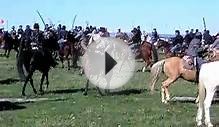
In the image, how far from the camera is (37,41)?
2255cm

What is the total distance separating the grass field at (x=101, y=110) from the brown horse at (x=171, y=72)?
1.43 ft

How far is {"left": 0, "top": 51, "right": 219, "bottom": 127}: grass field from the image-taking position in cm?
1489

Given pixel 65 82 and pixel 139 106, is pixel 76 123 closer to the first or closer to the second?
pixel 139 106

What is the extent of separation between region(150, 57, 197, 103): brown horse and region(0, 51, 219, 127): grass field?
437 mm

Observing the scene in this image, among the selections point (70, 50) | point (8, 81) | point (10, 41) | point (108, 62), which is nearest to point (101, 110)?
point (108, 62)

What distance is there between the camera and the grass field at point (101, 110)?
14.9 metres

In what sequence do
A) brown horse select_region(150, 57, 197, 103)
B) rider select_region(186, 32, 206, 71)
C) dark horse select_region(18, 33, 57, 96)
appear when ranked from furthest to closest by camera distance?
1. dark horse select_region(18, 33, 57, 96)
2. brown horse select_region(150, 57, 197, 103)
3. rider select_region(186, 32, 206, 71)

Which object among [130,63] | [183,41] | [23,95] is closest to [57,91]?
[23,95]

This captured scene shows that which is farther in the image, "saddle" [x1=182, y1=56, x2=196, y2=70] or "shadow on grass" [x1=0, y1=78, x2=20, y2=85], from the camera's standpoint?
"shadow on grass" [x1=0, y1=78, x2=20, y2=85]

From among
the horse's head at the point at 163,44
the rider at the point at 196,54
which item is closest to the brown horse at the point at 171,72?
the rider at the point at 196,54

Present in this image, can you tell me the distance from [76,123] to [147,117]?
6.80 ft

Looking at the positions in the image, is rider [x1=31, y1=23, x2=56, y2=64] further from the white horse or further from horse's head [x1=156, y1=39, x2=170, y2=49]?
horse's head [x1=156, y1=39, x2=170, y2=49]

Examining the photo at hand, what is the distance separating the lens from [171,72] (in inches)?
797

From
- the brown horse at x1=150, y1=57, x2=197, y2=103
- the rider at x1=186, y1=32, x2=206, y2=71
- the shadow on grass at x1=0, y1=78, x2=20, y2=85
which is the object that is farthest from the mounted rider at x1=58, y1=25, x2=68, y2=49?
the rider at x1=186, y1=32, x2=206, y2=71
